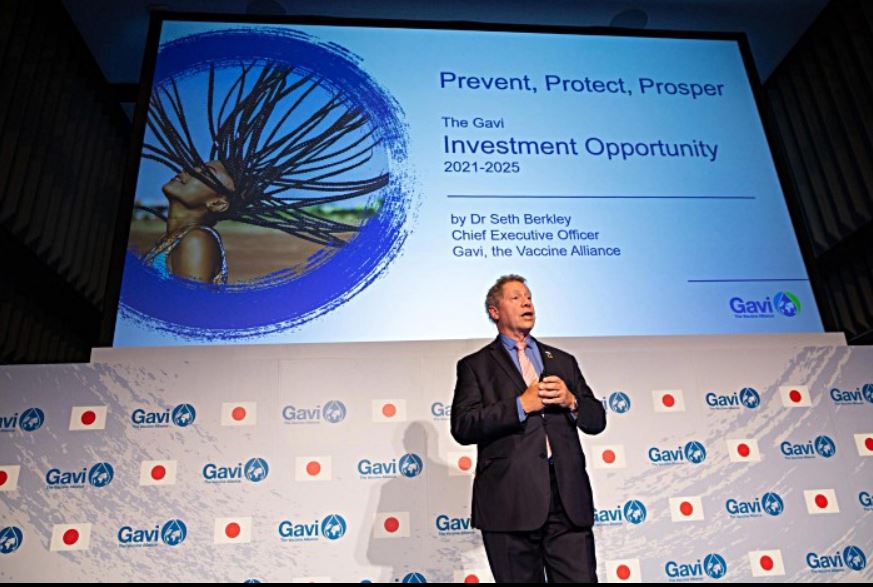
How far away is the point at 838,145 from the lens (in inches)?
197

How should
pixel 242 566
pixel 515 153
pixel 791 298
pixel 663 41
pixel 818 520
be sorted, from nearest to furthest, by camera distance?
pixel 242 566 < pixel 818 520 < pixel 791 298 < pixel 515 153 < pixel 663 41

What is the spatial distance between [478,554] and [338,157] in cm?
225

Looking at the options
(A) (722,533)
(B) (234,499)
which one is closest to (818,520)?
(A) (722,533)

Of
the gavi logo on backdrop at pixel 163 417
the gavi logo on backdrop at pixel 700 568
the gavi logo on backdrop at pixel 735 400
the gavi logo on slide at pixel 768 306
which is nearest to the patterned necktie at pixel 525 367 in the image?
the gavi logo on backdrop at pixel 700 568

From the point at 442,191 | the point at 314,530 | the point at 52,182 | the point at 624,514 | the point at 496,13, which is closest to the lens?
the point at 314,530

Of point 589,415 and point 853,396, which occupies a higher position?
point 853,396

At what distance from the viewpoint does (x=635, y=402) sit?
12.1ft

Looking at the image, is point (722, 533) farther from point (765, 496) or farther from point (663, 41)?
point (663, 41)

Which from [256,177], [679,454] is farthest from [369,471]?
[256,177]

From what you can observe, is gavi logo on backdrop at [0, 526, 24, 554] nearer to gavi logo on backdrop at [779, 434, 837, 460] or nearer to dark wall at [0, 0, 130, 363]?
dark wall at [0, 0, 130, 363]

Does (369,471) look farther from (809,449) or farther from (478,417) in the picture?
(809,449)

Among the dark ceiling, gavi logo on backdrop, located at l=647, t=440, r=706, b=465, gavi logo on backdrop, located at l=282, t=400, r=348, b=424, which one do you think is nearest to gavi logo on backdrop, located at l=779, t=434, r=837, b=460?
gavi logo on backdrop, located at l=647, t=440, r=706, b=465

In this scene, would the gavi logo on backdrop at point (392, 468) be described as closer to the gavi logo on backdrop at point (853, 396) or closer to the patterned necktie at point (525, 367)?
the patterned necktie at point (525, 367)

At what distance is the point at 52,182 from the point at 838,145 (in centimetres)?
521
